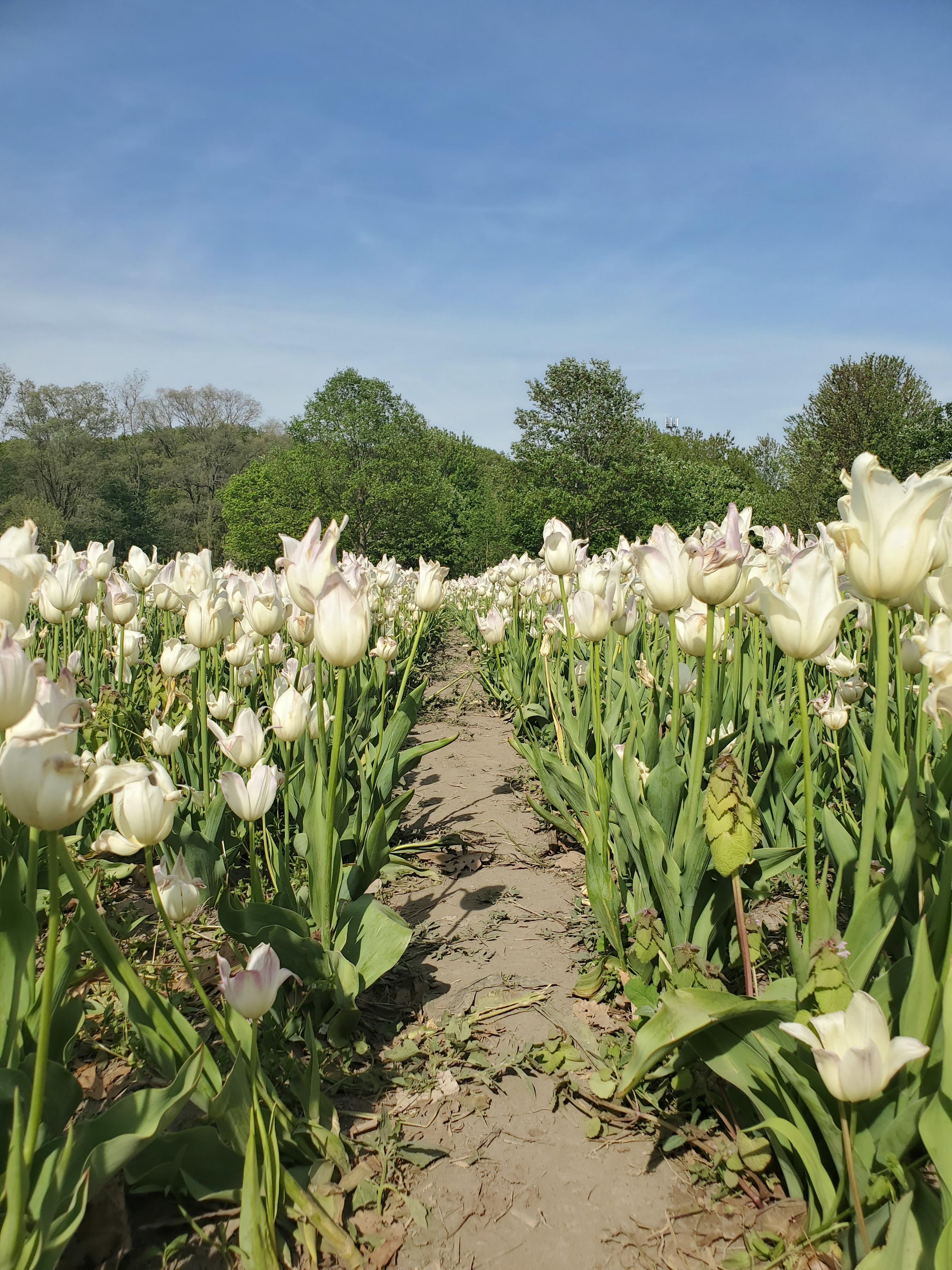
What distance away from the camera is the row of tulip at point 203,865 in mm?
1185

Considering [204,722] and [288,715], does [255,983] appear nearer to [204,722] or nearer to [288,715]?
[288,715]

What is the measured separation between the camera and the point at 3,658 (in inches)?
43.2

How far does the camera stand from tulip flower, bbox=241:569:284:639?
280 cm

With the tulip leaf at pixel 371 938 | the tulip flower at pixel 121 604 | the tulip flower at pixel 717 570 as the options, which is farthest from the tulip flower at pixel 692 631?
the tulip flower at pixel 121 604

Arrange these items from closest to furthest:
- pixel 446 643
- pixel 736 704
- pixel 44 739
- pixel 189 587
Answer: pixel 44 739 < pixel 189 587 < pixel 736 704 < pixel 446 643

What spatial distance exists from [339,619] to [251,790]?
55cm

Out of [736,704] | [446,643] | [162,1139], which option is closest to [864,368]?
[446,643]

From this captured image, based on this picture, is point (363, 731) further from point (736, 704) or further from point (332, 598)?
point (332, 598)

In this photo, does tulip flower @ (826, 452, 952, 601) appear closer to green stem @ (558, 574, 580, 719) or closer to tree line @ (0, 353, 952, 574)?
green stem @ (558, 574, 580, 719)

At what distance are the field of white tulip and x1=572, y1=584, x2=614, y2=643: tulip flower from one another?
12 millimetres

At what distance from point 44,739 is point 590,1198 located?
1.44 m

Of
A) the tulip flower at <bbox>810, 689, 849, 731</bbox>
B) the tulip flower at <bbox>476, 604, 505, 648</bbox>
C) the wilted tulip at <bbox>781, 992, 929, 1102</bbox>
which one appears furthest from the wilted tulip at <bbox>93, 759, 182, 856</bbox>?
the tulip flower at <bbox>476, 604, 505, 648</bbox>

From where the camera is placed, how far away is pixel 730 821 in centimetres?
162

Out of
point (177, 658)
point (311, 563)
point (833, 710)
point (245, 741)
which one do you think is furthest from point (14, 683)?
point (833, 710)
